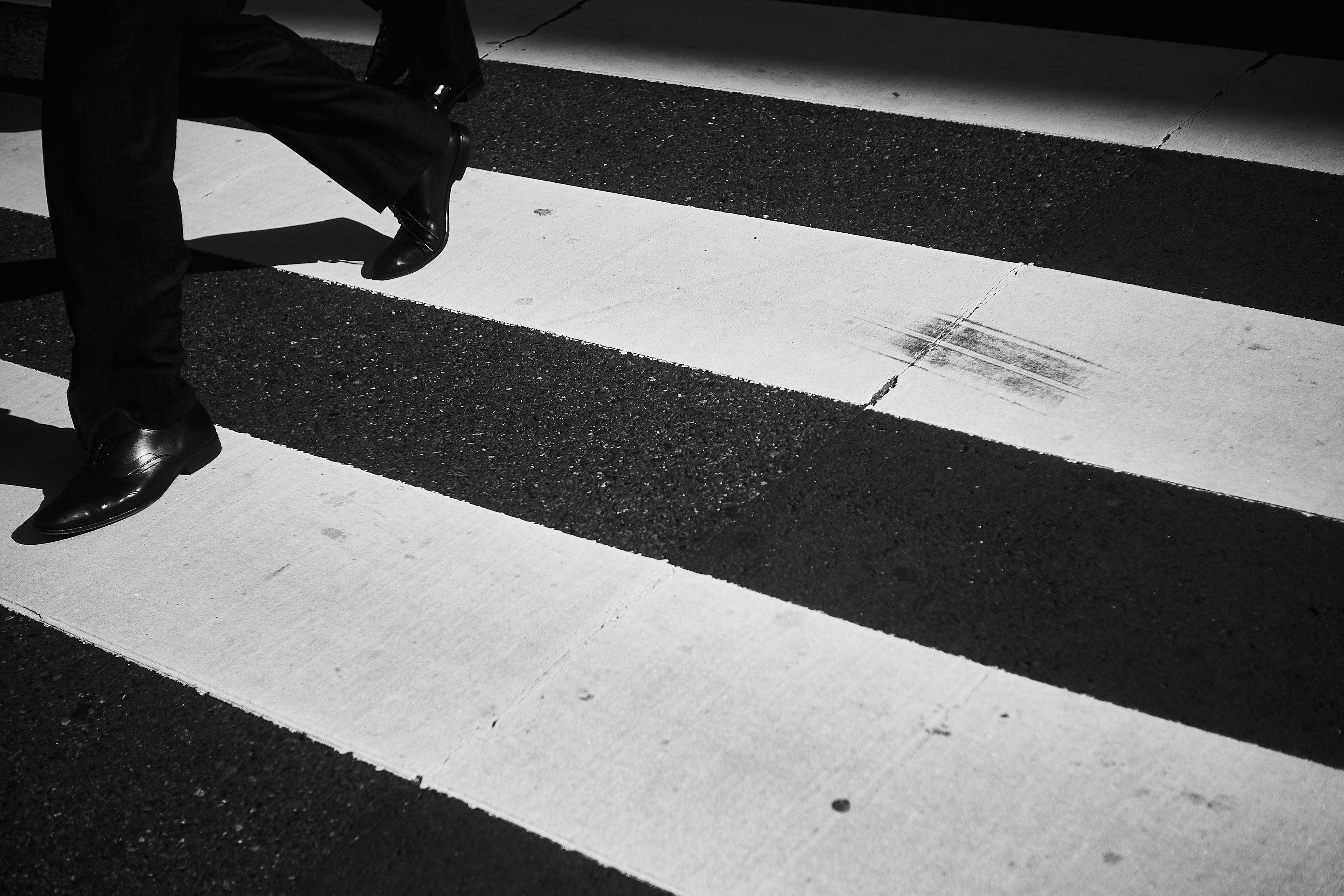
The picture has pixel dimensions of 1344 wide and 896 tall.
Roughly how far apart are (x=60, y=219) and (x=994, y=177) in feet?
7.65

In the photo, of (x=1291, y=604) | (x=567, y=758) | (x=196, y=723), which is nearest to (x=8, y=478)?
(x=196, y=723)

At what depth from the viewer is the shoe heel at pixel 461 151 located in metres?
3.41

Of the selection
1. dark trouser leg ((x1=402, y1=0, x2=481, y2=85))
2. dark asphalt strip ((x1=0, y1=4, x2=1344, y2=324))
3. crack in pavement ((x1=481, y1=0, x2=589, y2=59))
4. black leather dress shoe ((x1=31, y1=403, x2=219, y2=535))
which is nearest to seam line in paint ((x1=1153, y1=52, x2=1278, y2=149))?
dark asphalt strip ((x1=0, y1=4, x2=1344, y2=324))

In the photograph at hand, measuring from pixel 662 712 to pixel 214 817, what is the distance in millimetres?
678

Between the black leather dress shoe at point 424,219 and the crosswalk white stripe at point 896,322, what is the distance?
5 centimetres

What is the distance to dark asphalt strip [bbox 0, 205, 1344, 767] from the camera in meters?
2.00

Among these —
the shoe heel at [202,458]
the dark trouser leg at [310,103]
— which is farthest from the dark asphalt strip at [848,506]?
the dark trouser leg at [310,103]

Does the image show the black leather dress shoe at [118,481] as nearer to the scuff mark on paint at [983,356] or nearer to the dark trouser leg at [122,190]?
the dark trouser leg at [122,190]

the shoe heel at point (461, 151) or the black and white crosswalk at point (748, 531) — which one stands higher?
the shoe heel at point (461, 151)

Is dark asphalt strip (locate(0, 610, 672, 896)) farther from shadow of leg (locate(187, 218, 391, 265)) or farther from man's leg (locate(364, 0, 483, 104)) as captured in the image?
man's leg (locate(364, 0, 483, 104))

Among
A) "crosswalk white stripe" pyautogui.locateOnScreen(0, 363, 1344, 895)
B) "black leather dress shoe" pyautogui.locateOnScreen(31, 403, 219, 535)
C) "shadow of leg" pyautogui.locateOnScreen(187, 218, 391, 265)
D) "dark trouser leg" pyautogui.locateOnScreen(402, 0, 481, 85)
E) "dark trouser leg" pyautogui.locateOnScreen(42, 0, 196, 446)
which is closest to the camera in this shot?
"crosswalk white stripe" pyautogui.locateOnScreen(0, 363, 1344, 895)

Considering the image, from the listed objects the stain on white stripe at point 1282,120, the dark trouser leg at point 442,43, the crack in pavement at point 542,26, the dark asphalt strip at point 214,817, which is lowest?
the dark asphalt strip at point 214,817

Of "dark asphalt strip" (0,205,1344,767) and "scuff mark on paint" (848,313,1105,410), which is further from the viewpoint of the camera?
"scuff mark on paint" (848,313,1105,410)

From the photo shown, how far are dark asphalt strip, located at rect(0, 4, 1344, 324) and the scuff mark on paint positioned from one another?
0.37 m
